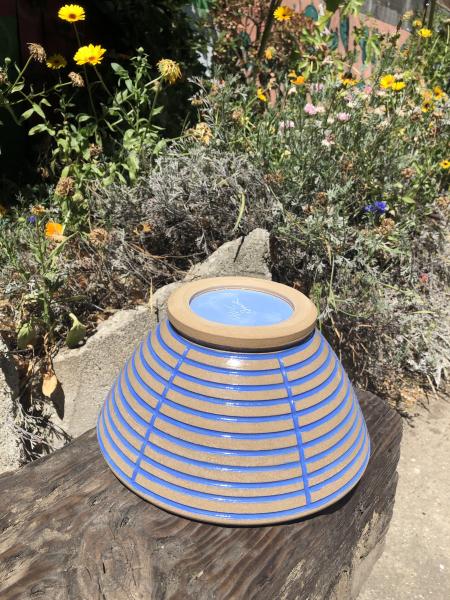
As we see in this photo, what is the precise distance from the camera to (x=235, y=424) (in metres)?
1.19

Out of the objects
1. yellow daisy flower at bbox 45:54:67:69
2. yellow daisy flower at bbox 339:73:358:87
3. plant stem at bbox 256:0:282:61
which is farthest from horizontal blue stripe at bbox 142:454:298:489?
plant stem at bbox 256:0:282:61

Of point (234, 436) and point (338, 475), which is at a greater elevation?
point (234, 436)

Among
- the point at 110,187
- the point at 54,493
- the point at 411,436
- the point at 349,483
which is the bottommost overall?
the point at 411,436

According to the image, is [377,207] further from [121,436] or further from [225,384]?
[121,436]

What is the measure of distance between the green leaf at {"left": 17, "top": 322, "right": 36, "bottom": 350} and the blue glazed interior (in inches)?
33.5

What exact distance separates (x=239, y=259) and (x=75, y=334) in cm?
79

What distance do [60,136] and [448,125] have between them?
8.56 feet

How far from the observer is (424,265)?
10.8 ft

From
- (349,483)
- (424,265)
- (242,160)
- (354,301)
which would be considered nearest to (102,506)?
(349,483)

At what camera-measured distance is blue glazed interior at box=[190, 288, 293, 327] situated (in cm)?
135

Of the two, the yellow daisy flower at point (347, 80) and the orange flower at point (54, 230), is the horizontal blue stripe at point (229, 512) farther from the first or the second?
the yellow daisy flower at point (347, 80)

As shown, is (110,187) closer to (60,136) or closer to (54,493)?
(60,136)

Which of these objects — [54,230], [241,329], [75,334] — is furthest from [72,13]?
[241,329]

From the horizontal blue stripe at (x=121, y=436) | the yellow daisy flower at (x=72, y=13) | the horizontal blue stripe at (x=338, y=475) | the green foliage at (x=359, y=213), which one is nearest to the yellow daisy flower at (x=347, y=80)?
the green foliage at (x=359, y=213)
